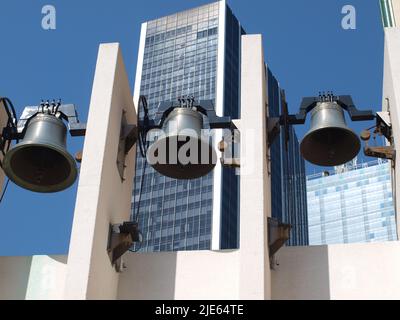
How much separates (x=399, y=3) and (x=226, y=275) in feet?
26.4

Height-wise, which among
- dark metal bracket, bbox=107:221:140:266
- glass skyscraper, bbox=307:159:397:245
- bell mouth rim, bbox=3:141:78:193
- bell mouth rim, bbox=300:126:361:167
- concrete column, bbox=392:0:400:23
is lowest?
dark metal bracket, bbox=107:221:140:266

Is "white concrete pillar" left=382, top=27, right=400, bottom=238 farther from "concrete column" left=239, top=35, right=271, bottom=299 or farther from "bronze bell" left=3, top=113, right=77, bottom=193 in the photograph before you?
"bronze bell" left=3, top=113, right=77, bottom=193

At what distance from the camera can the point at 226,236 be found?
296 ft

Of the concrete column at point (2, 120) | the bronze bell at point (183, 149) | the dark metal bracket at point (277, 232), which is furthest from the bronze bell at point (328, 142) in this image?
the concrete column at point (2, 120)

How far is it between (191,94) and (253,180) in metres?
91.3

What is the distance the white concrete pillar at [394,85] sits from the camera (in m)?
10.1

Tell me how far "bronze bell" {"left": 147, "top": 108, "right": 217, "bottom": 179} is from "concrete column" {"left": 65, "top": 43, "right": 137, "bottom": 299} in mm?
684

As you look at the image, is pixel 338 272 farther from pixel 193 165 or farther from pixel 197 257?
pixel 193 165

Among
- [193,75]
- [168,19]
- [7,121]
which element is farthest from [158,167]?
[168,19]

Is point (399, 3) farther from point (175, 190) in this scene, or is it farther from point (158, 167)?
point (175, 190)

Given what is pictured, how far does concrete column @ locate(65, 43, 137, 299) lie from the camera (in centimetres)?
836

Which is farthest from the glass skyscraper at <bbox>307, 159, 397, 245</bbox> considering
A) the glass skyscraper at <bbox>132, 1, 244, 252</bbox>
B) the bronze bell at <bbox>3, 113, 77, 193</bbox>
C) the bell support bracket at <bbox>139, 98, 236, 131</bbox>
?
the bronze bell at <bbox>3, 113, 77, 193</bbox>

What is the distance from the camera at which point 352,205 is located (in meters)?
111

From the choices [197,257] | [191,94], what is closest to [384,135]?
[197,257]
